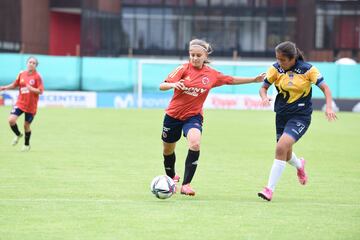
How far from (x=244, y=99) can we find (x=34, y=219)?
29.1 m

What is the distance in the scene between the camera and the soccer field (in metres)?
7.68

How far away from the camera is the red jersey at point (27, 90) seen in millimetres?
16469

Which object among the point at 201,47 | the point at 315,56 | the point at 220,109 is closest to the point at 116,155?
the point at 201,47

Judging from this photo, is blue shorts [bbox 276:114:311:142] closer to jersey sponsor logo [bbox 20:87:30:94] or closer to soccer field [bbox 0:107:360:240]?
soccer field [bbox 0:107:360:240]

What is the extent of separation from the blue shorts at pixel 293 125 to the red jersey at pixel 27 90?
24.4 ft

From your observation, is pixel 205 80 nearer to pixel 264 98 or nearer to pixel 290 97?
pixel 264 98

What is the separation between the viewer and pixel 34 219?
8.09 m

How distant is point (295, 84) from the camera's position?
32.2ft

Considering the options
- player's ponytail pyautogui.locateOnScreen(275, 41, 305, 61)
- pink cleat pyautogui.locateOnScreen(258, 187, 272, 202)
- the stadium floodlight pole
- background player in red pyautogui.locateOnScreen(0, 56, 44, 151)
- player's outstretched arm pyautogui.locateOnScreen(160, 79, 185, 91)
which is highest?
player's ponytail pyautogui.locateOnScreen(275, 41, 305, 61)

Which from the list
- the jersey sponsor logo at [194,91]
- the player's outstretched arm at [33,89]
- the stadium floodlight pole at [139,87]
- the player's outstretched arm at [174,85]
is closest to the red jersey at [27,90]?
the player's outstretched arm at [33,89]

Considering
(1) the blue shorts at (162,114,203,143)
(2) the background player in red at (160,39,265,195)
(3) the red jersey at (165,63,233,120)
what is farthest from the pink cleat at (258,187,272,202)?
(3) the red jersey at (165,63,233,120)

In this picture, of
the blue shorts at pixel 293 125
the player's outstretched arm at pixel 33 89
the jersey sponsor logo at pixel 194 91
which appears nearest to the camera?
the blue shorts at pixel 293 125

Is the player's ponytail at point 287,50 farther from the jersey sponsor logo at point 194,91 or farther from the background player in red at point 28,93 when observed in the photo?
the background player in red at point 28,93

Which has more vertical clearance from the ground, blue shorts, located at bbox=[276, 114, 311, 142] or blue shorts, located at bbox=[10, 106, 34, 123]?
blue shorts, located at bbox=[276, 114, 311, 142]
